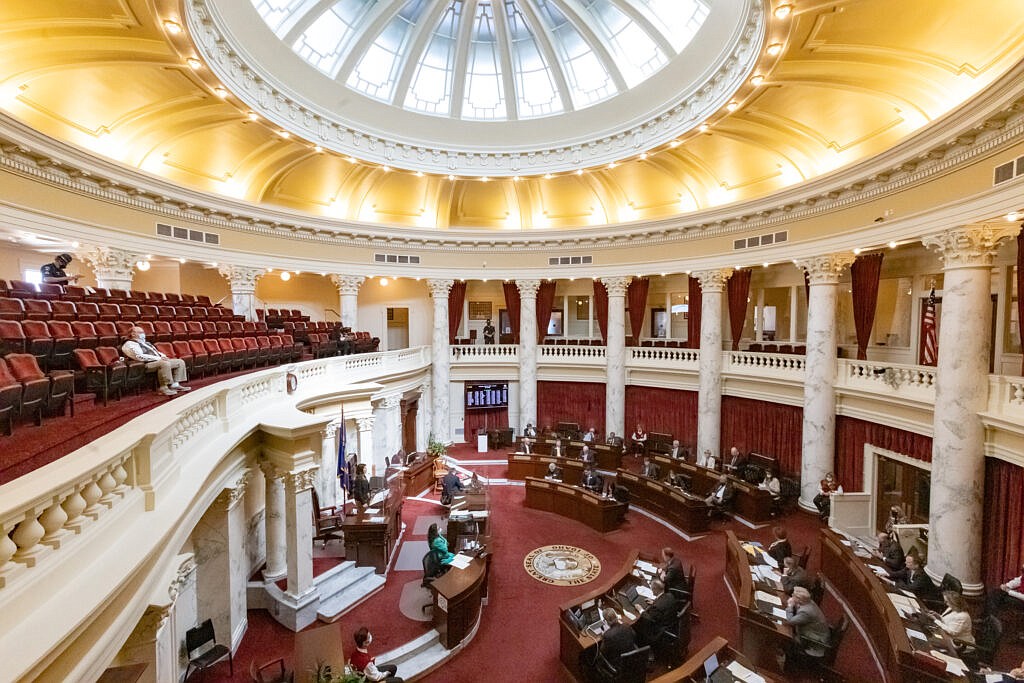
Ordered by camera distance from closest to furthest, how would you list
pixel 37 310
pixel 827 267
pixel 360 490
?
1. pixel 37 310
2. pixel 360 490
3. pixel 827 267

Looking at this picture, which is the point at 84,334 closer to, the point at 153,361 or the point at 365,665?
the point at 153,361

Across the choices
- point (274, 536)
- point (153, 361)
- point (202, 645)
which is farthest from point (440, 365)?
point (202, 645)

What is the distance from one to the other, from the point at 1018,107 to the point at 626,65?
Result: 351 inches

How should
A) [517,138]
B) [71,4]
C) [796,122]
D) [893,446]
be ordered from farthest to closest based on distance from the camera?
[517,138], [796,122], [893,446], [71,4]

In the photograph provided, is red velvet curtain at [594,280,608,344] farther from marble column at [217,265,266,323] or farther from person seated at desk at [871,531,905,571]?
marble column at [217,265,266,323]

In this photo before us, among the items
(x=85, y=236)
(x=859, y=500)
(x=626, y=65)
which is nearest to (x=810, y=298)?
(x=859, y=500)

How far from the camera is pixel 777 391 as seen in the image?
12.1 m

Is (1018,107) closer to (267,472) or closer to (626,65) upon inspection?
(626,65)

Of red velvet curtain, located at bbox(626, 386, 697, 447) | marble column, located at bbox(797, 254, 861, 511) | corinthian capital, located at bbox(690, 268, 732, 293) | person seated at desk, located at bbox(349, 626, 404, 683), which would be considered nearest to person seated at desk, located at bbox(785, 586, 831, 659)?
person seated at desk, located at bbox(349, 626, 404, 683)

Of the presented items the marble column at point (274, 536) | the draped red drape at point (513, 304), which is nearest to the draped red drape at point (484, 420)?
the draped red drape at point (513, 304)

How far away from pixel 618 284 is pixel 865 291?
21.7ft

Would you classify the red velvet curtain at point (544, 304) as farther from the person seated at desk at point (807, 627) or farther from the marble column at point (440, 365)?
the person seated at desk at point (807, 627)

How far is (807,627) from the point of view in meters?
5.61

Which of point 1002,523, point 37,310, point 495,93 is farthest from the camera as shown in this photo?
point 495,93
